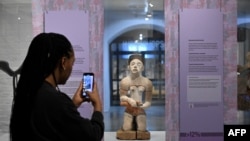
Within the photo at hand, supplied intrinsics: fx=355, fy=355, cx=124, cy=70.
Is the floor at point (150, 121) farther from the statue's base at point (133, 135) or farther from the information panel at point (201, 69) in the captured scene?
the information panel at point (201, 69)

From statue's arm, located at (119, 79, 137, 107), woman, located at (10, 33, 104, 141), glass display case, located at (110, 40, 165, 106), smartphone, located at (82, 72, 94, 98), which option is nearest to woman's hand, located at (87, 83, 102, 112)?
smartphone, located at (82, 72, 94, 98)

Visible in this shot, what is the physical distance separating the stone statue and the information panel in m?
0.67

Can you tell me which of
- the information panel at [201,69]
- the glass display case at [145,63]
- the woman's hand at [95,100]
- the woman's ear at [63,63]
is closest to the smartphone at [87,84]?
the woman's hand at [95,100]

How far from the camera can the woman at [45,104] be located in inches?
58.8

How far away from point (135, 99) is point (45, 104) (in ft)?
10.7

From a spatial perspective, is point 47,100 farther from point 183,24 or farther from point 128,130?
point 128,130

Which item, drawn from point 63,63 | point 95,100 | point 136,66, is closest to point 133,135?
point 136,66

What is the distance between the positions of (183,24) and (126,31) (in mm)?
1212

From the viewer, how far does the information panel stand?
161 inches

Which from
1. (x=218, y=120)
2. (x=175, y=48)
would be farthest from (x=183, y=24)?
(x=218, y=120)

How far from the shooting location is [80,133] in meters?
1.52

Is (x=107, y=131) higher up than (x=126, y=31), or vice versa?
(x=126, y=31)

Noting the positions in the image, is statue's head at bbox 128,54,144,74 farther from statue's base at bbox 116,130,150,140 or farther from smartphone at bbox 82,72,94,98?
smartphone at bbox 82,72,94,98

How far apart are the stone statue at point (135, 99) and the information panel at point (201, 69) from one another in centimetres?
67
